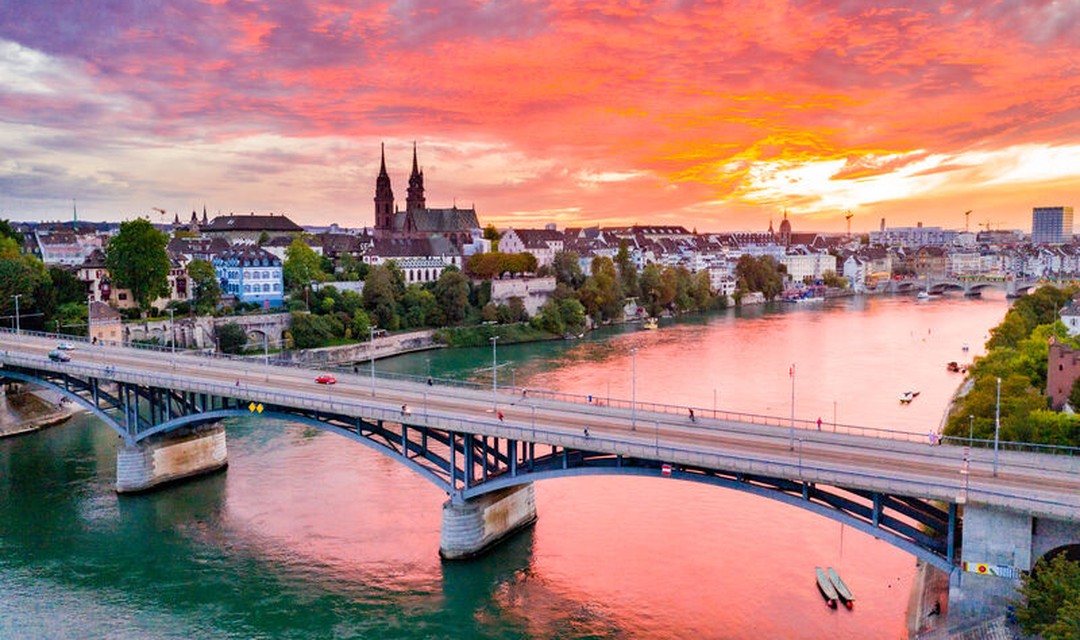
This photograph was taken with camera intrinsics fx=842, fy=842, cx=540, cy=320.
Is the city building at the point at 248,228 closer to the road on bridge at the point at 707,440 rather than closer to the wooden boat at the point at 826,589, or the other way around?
the road on bridge at the point at 707,440

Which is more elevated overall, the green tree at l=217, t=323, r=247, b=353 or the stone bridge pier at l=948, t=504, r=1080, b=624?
the green tree at l=217, t=323, r=247, b=353

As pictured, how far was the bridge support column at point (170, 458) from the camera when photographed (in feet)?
120

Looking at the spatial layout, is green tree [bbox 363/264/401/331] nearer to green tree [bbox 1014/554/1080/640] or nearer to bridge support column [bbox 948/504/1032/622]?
bridge support column [bbox 948/504/1032/622]

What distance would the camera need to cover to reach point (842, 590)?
2522 cm

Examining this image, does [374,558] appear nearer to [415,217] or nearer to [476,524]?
[476,524]

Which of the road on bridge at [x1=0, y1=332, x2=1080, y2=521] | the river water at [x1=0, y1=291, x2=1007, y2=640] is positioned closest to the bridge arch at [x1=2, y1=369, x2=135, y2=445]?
the road on bridge at [x1=0, y1=332, x2=1080, y2=521]

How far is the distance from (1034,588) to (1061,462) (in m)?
6.52

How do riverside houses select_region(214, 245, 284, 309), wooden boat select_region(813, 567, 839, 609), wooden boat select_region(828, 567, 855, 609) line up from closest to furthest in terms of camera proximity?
1. wooden boat select_region(828, 567, 855, 609)
2. wooden boat select_region(813, 567, 839, 609)
3. riverside houses select_region(214, 245, 284, 309)

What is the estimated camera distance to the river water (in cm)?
2511

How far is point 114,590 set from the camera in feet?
91.8

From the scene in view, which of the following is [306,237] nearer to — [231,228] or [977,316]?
[231,228]

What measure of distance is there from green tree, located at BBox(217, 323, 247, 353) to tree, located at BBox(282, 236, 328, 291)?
41.1 ft

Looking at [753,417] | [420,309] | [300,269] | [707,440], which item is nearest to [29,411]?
[300,269]

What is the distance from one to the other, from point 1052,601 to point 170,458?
34029mm
